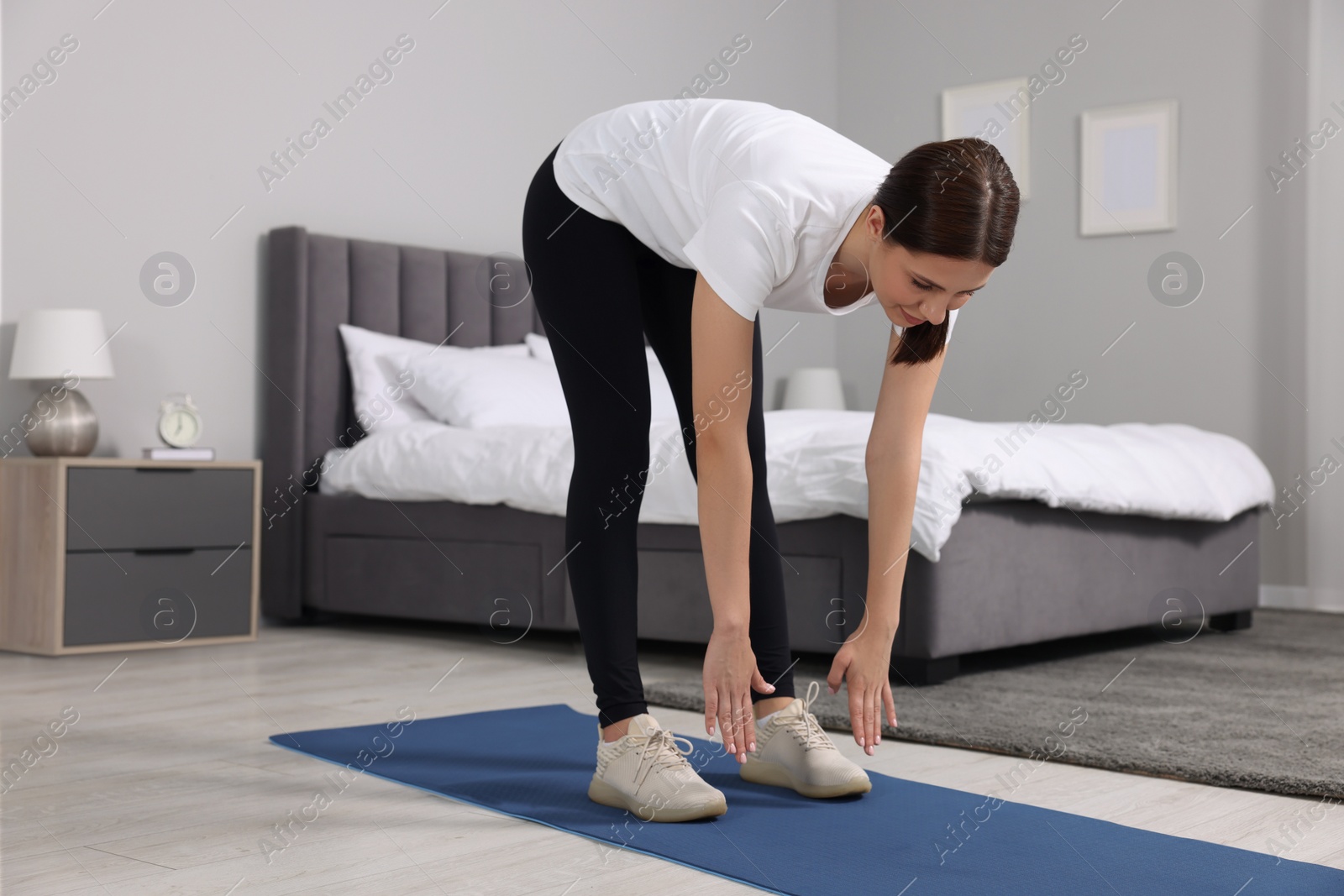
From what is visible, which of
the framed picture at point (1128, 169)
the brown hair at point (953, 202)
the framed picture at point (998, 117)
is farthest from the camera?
the framed picture at point (998, 117)

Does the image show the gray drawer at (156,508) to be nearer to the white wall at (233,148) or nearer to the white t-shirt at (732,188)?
the white wall at (233,148)

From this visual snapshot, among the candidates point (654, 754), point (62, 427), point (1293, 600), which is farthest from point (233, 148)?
point (1293, 600)

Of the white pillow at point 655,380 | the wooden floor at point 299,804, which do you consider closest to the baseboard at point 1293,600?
the white pillow at point 655,380

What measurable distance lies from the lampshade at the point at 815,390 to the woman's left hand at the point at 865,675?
409 cm

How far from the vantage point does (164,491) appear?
3.44 metres

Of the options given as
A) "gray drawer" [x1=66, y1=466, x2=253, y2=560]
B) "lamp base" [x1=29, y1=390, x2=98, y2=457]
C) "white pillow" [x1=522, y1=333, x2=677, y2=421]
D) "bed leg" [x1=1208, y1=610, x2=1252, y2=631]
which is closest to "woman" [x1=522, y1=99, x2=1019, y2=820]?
"white pillow" [x1=522, y1=333, x2=677, y2=421]

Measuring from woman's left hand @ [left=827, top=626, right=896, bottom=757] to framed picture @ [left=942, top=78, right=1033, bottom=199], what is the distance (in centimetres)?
423

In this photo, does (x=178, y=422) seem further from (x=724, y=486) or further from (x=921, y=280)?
(x=921, y=280)

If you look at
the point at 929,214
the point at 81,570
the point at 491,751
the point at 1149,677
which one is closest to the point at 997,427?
the point at 1149,677

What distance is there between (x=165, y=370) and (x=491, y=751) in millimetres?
2308

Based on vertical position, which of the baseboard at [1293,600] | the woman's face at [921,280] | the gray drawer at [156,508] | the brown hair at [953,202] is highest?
the brown hair at [953,202]

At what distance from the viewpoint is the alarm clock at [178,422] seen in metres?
3.60

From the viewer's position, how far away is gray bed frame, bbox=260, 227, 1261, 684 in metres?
2.75

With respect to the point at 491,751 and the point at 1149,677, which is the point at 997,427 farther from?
the point at 491,751
